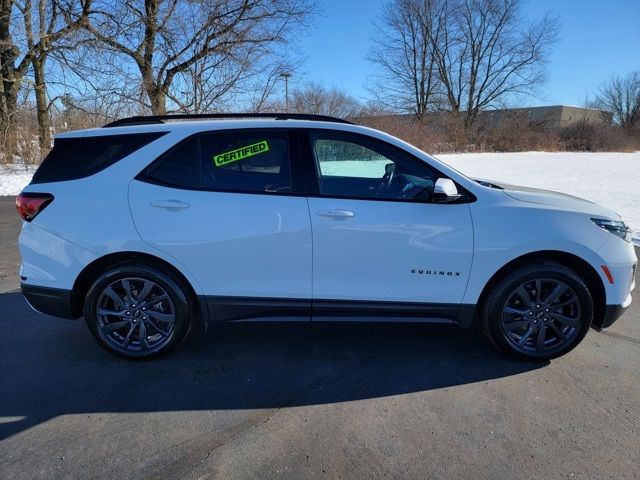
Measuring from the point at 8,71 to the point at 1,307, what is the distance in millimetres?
19695

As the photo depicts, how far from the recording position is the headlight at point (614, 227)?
337cm

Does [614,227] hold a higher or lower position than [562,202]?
lower

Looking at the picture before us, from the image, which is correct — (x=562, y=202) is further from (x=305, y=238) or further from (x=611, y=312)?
(x=305, y=238)

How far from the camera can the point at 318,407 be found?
2.92 m

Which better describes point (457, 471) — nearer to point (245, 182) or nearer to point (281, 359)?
point (281, 359)

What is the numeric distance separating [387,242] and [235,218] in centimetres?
111

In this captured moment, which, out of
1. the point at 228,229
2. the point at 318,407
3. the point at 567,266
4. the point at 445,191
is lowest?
the point at 318,407

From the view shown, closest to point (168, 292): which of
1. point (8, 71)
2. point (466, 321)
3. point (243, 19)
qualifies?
point (466, 321)

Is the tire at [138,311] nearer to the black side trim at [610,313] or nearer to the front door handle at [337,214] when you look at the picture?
the front door handle at [337,214]

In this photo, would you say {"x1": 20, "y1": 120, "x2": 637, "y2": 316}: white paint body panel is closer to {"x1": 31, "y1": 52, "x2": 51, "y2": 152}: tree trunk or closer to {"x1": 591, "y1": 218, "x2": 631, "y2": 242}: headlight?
{"x1": 591, "y1": 218, "x2": 631, "y2": 242}: headlight

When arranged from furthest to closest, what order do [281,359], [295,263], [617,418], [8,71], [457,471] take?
[8,71], [281,359], [295,263], [617,418], [457,471]

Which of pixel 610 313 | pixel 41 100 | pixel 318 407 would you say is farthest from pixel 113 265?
pixel 41 100

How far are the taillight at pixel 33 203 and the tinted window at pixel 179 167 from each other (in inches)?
30.5

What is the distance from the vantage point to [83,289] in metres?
3.48
